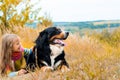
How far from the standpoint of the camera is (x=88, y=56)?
33.6 feet

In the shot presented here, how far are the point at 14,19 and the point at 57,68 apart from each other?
50.9 feet

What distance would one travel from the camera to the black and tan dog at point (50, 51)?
28.6ft

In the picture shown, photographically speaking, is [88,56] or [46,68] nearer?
[46,68]

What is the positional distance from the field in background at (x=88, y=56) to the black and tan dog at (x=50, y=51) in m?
0.34

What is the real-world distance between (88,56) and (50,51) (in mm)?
1663

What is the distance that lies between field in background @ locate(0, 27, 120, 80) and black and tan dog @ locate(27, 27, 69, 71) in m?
0.34

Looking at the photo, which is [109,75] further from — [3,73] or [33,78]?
[3,73]

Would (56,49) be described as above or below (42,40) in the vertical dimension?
below

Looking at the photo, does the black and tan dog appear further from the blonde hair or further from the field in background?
the blonde hair

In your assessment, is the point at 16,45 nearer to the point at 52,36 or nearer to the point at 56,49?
the point at 52,36

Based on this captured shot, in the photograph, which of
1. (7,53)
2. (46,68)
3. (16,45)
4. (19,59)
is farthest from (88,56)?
(46,68)

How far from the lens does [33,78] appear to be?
6617 millimetres

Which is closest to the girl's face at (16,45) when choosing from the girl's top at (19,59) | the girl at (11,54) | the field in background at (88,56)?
the girl at (11,54)

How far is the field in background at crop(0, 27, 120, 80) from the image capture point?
21.2ft
